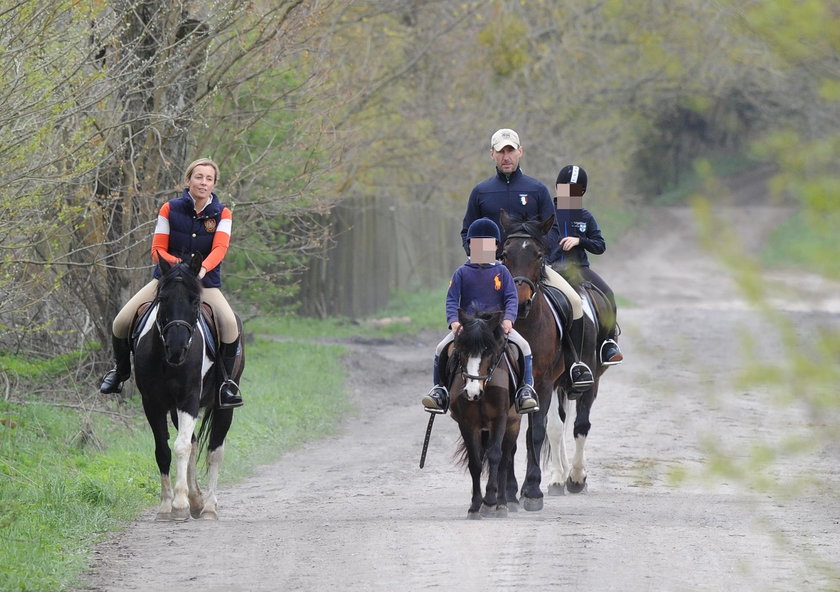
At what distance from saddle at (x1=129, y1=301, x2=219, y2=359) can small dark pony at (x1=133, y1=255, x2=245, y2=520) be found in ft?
0.05

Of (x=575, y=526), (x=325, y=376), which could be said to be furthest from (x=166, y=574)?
(x=325, y=376)

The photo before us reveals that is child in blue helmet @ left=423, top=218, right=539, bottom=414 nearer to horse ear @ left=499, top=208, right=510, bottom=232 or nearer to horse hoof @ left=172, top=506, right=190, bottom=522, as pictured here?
horse ear @ left=499, top=208, right=510, bottom=232

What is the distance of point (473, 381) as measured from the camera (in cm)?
944

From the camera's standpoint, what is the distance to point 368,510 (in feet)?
34.6

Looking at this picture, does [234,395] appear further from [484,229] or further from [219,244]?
[484,229]

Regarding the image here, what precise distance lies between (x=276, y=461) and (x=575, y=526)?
5635 millimetres

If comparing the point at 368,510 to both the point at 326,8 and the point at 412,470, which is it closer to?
the point at 412,470

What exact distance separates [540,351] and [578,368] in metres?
0.74

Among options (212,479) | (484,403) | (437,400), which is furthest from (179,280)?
(484,403)

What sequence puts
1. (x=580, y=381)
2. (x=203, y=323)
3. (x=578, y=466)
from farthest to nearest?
1. (x=578, y=466)
2. (x=580, y=381)
3. (x=203, y=323)

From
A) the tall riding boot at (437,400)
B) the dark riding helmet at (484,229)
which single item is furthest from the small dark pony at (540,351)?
the tall riding boot at (437,400)

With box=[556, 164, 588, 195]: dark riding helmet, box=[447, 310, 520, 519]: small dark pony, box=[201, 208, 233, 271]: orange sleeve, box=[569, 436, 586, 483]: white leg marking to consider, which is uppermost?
box=[556, 164, 588, 195]: dark riding helmet

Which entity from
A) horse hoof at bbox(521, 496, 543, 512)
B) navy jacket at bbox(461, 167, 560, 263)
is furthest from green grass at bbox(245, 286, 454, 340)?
horse hoof at bbox(521, 496, 543, 512)

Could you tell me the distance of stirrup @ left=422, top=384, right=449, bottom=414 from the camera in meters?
9.66
